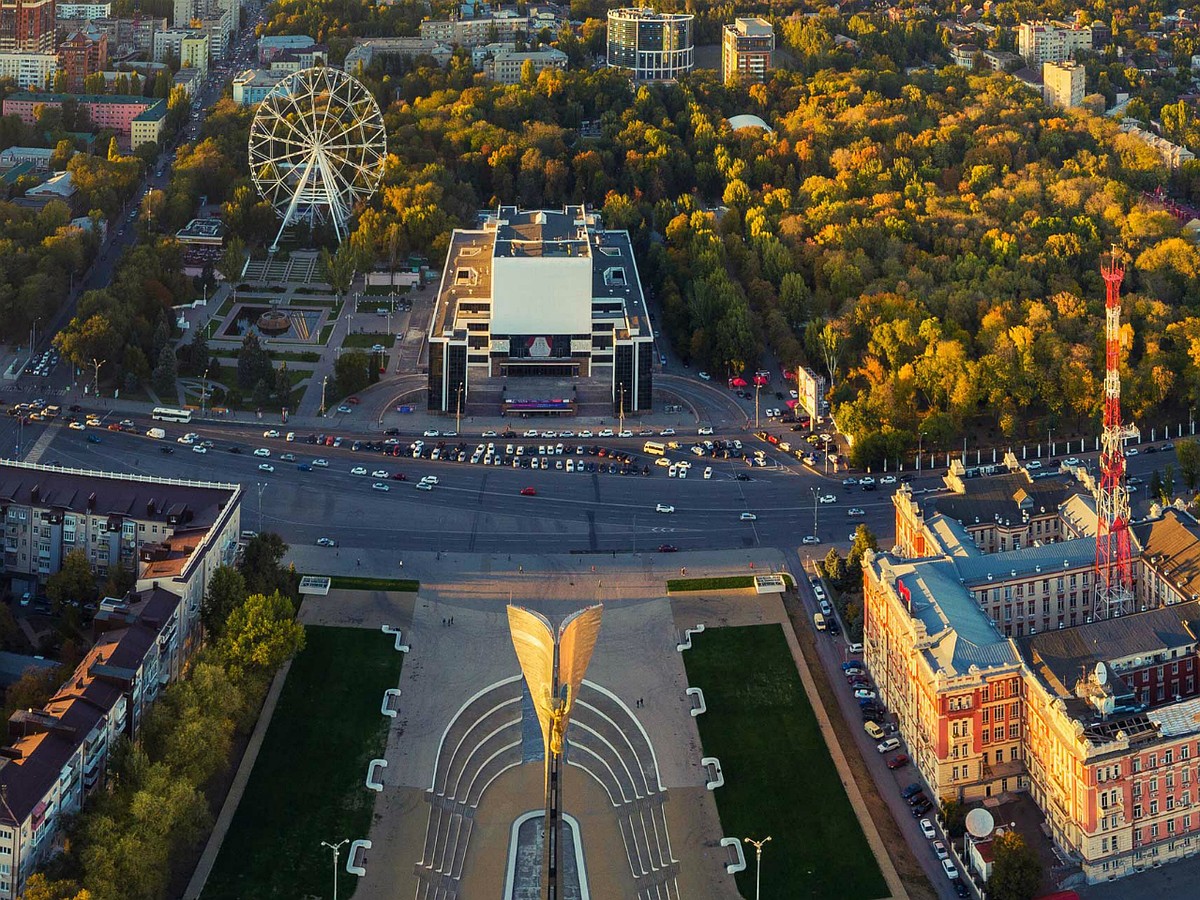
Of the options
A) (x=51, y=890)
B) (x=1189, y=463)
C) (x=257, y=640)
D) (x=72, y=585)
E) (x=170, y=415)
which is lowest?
(x=51, y=890)

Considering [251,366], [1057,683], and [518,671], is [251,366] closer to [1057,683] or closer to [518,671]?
[518,671]

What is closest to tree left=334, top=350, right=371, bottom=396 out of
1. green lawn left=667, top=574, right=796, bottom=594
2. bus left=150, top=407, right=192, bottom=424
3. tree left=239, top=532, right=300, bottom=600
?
bus left=150, top=407, right=192, bottom=424

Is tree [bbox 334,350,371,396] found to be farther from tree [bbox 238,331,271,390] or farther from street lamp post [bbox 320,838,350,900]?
street lamp post [bbox 320,838,350,900]

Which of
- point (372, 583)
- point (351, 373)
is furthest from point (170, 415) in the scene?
point (372, 583)

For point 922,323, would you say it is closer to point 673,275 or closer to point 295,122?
point 673,275

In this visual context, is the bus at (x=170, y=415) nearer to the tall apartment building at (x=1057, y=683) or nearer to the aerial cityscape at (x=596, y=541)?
the aerial cityscape at (x=596, y=541)
